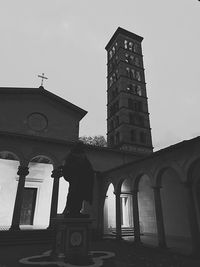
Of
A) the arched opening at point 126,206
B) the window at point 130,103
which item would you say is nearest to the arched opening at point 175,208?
the arched opening at point 126,206

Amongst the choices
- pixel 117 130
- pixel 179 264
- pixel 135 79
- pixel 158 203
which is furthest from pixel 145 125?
pixel 179 264

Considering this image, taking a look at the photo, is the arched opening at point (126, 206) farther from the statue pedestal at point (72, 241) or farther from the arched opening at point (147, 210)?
the statue pedestal at point (72, 241)

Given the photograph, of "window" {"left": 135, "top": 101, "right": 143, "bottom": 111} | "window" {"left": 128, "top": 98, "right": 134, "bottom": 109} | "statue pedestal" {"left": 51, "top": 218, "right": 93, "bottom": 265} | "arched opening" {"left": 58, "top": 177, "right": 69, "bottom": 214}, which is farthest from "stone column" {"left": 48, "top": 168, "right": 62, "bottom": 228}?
"window" {"left": 135, "top": 101, "right": 143, "bottom": 111}

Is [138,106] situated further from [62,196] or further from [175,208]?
[175,208]

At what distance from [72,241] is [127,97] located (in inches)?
969

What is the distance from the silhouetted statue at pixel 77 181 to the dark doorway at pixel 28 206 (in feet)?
39.5

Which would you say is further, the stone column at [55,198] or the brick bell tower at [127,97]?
the brick bell tower at [127,97]

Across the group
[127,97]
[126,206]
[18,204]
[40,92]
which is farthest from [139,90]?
[18,204]

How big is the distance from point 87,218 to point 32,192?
12.4 m

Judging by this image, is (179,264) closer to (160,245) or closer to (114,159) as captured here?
(160,245)

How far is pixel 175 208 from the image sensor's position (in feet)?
42.0

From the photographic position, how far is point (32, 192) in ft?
57.0

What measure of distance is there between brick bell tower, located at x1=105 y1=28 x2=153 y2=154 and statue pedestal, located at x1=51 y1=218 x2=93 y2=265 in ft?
62.5

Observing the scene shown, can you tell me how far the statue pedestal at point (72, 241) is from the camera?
19.3 feet
